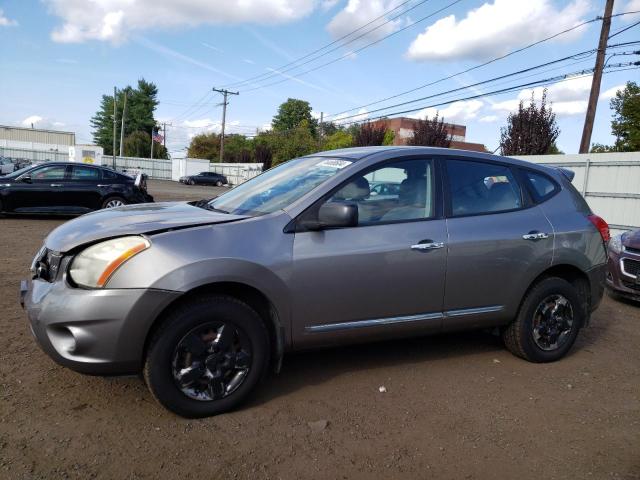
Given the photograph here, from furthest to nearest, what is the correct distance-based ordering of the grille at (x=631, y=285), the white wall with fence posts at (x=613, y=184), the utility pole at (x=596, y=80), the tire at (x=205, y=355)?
1. the utility pole at (x=596, y=80)
2. the white wall with fence posts at (x=613, y=184)
3. the grille at (x=631, y=285)
4. the tire at (x=205, y=355)

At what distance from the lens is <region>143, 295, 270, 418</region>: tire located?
2980 millimetres

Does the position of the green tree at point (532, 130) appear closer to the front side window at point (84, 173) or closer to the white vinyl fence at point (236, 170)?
the front side window at point (84, 173)

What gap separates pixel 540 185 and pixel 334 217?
2.22 meters

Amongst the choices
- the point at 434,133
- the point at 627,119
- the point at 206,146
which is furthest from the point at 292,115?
the point at 434,133

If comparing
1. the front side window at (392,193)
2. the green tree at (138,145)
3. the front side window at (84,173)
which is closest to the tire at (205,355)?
the front side window at (392,193)

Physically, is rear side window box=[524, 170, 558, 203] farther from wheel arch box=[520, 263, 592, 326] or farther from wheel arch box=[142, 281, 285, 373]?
wheel arch box=[142, 281, 285, 373]

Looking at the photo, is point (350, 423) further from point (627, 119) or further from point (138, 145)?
point (138, 145)

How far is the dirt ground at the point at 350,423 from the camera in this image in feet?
9.00

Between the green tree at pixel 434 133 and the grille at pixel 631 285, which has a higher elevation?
the green tree at pixel 434 133

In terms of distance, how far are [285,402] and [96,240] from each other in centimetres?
157

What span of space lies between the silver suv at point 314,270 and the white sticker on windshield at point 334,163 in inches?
0.7

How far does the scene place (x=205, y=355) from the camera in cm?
309

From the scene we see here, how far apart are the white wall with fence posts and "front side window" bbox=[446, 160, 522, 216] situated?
893cm

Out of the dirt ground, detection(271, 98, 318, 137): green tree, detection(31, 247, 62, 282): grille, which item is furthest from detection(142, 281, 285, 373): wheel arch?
detection(271, 98, 318, 137): green tree
